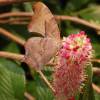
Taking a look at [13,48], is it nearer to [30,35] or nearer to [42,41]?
[30,35]

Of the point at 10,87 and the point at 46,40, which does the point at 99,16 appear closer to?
the point at 10,87

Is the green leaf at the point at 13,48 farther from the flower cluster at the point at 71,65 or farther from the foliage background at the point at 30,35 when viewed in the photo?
the flower cluster at the point at 71,65

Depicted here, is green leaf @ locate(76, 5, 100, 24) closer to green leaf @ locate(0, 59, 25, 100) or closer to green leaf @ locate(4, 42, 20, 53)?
green leaf @ locate(4, 42, 20, 53)

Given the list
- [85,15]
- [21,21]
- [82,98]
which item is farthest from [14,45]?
[82,98]

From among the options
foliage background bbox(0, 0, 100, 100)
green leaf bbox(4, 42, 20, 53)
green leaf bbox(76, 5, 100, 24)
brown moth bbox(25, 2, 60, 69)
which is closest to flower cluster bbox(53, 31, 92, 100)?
brown moth bbox(25, 2, 60, 69)

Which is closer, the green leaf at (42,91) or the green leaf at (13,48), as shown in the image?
the green leaf at (42,91)

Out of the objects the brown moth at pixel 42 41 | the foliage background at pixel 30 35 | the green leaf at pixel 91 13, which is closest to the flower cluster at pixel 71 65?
the brown moth at pixel 42 41
